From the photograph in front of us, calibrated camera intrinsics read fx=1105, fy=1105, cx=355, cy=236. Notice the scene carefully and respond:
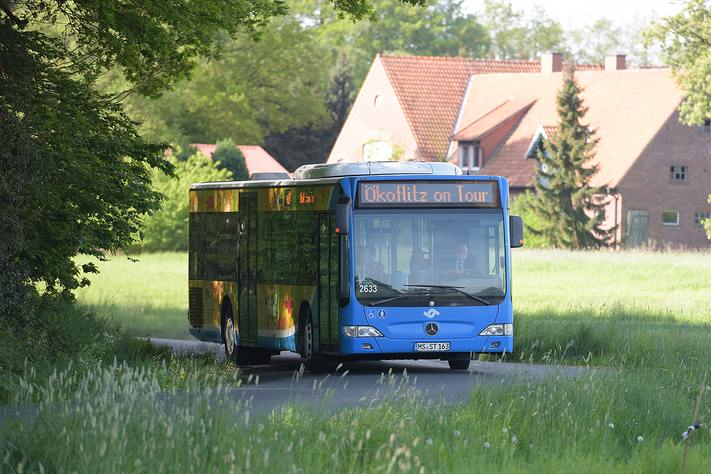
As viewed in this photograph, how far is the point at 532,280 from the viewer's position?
36250 millimetres

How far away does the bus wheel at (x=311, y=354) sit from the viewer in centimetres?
1551

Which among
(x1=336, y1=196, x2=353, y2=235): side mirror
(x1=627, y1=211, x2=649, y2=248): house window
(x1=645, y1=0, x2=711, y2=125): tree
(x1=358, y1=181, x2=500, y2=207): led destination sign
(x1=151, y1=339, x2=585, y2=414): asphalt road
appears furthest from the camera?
(x1=627, y1=211, x2=649, y2=248): house window

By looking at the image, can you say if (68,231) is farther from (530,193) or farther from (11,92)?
(530,193)

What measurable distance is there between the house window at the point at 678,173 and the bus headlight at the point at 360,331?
47546 millimetres

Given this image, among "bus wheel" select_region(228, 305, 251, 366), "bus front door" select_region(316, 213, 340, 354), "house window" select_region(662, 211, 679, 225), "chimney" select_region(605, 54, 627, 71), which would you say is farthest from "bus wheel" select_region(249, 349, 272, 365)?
"chimney" select_region(605, 54, 627, 71)

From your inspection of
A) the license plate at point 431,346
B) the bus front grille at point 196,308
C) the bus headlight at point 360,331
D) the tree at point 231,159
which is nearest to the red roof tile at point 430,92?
the tree at point 231,159

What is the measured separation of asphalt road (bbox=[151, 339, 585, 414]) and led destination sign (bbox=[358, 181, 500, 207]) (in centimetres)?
228

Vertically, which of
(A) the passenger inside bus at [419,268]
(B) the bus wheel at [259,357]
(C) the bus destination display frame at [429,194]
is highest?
(C) the bus destination display frame at [429,194]

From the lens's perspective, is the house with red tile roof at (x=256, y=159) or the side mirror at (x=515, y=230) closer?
the side mirror at (x=515, y=230)

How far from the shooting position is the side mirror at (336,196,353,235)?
14.2m

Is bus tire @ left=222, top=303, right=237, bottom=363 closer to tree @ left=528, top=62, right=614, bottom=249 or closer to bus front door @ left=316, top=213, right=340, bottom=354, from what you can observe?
bus front door @ left=316, top=213, right=340, bottom=354

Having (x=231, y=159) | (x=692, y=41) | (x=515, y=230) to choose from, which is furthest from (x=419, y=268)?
(x=231, y=159)

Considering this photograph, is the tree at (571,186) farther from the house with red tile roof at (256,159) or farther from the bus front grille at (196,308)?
the bus front grille at (196,308)

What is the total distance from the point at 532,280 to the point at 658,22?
15364mm
